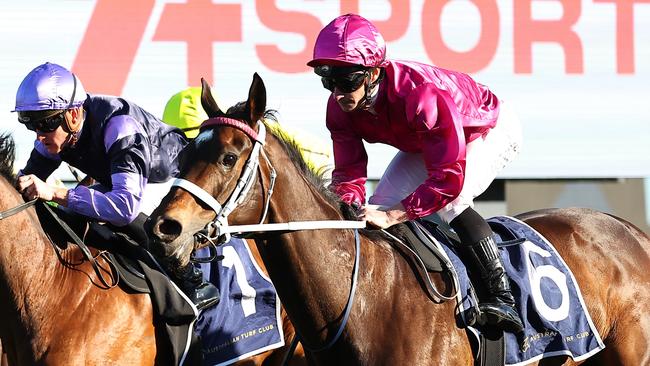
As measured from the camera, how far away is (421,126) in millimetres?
3879

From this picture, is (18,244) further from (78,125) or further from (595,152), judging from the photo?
(595,152)

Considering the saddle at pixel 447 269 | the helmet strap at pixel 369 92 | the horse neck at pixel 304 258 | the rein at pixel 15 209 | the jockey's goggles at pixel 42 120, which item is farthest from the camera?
the jockey's goggles at pixel 42 120

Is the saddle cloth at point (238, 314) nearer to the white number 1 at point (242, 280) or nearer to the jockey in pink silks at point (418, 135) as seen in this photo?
the white number 1 at point (242, 280)

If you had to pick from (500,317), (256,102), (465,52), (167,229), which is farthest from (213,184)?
(465,52)

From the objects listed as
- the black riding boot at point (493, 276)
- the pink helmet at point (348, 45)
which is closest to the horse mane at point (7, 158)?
the pink helmet at point (348, 45)

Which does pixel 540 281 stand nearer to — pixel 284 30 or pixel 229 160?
pixel 229 160

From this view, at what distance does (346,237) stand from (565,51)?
4645mm

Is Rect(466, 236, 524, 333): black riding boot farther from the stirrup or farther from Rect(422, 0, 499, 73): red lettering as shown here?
Rect(422, 0, 499, 73): red lettering

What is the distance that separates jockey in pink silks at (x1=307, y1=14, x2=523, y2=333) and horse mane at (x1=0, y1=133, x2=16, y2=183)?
4.31 ft

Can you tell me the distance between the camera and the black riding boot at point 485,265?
4180mm

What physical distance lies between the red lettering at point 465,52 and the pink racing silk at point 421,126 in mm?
3473

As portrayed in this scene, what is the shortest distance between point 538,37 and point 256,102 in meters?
4.89

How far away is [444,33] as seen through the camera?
7.96 meters

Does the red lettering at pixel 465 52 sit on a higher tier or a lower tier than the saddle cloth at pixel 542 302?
higher
